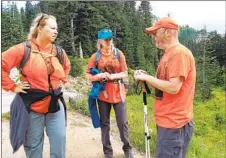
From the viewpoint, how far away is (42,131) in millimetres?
3893

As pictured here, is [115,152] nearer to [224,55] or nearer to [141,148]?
[141,148]

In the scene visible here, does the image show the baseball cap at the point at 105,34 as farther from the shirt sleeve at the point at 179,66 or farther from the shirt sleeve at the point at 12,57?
the shirt sleeve at the point at 179,66

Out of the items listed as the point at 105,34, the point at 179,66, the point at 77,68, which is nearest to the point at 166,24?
the point at 179,66

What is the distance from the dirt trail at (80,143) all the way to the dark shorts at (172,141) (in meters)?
2.39

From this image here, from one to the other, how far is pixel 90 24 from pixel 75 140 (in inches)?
1020

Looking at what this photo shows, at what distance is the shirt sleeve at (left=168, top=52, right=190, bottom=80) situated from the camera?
310 cm

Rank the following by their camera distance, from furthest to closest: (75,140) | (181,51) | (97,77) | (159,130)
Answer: (75,140), (97,77), (159,130), (181,51)

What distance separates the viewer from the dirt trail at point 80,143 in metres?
5.83

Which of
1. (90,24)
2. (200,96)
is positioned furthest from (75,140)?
(200,96)

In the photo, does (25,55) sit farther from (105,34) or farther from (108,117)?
(108,117)

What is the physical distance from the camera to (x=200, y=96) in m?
48.3

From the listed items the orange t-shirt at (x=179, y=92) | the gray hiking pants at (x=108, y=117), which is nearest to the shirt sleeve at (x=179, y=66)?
the orange t-shirt at (x=179, y=92)

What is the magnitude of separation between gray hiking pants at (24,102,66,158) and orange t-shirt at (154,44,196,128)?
1.06 m

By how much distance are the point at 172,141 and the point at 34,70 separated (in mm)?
1418
